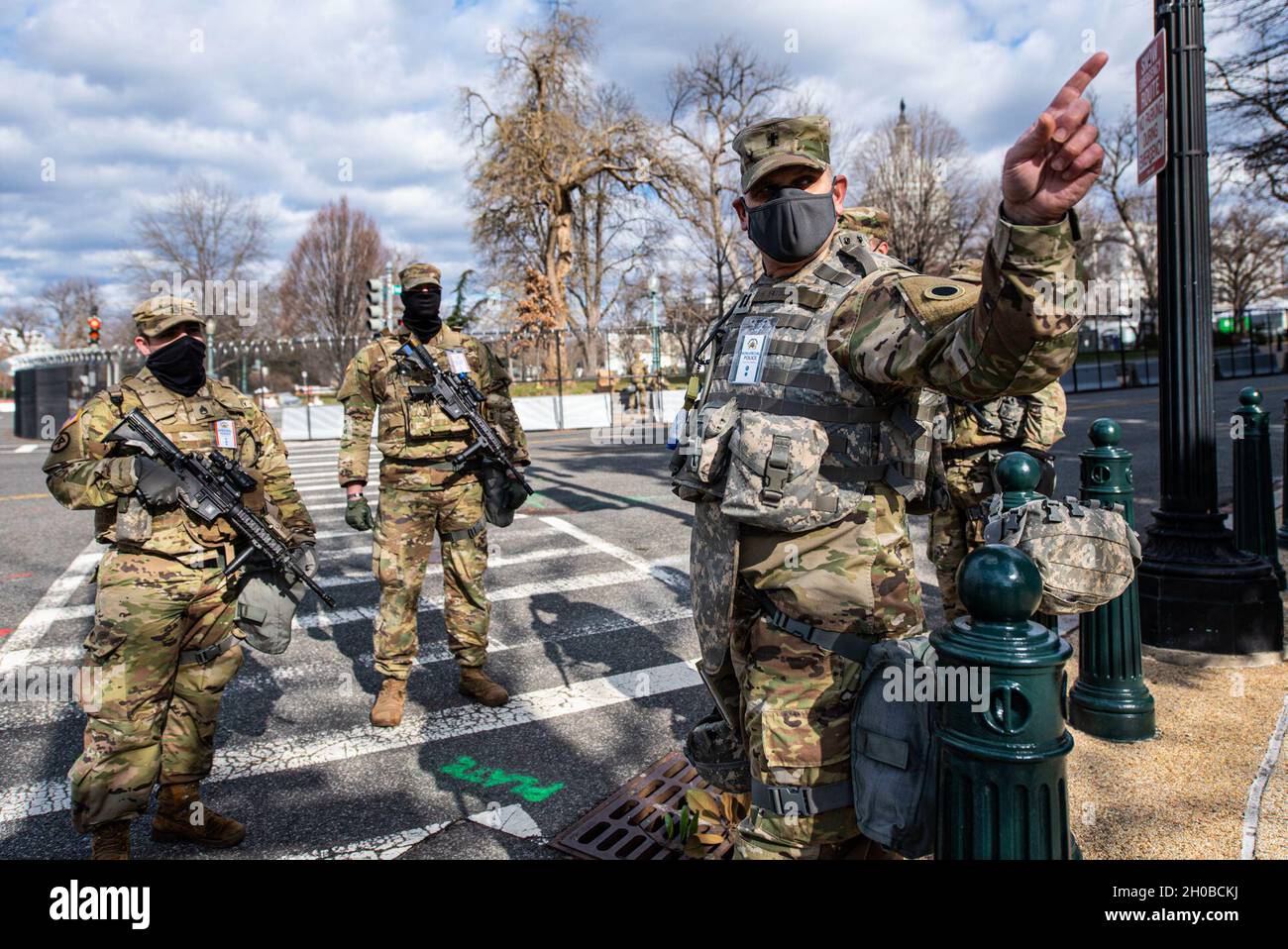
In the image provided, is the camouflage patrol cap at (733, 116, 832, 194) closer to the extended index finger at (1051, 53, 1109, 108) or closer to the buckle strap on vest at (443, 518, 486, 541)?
the extended index finger at (1051, 53, 1109, 108)

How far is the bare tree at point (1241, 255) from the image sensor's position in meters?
47.2

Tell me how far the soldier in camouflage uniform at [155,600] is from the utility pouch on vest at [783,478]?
2254mm

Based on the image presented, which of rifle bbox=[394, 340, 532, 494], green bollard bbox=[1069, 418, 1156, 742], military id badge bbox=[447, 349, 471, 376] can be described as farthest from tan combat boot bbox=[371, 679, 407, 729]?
green bollard bbox=[1069, 418, 1156, 742]

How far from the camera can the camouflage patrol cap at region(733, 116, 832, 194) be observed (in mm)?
2338

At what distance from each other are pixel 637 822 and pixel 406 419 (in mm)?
2496

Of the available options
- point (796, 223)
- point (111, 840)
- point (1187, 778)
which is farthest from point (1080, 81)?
point (111, 840)

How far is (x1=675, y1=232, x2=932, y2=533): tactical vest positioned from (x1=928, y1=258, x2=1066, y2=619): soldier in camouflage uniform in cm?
220

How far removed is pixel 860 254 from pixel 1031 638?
1144mm

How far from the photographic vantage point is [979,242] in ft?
123

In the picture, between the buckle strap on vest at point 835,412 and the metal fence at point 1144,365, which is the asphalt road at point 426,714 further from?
the metal fence at point 1144,365

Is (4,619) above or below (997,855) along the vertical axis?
below

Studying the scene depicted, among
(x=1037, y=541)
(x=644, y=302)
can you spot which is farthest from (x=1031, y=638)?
(x=644, y=302)

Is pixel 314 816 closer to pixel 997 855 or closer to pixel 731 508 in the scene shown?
pixel 731 508
